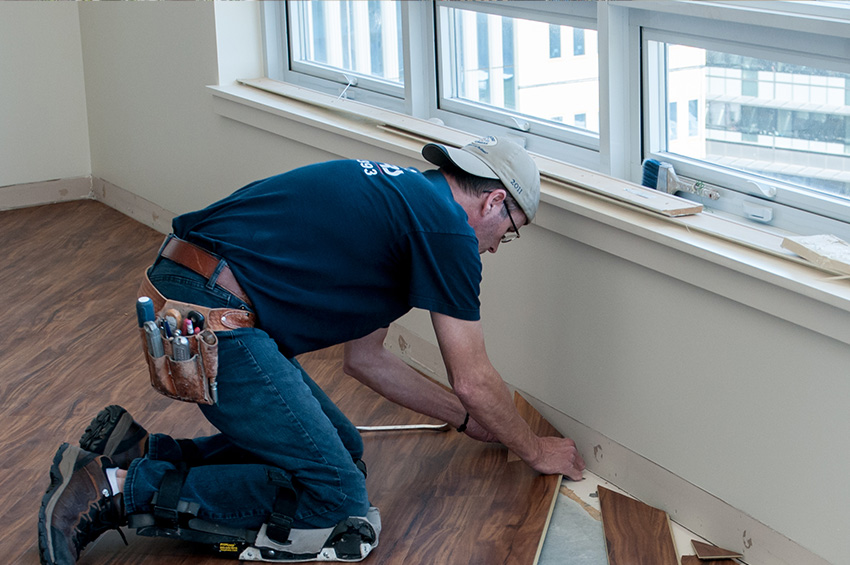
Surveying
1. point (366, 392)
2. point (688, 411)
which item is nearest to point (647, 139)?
point (688, 411)

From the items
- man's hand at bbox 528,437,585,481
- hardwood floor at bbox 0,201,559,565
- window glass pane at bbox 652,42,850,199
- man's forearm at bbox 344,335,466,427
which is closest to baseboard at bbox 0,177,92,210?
hardwood floor at bbox 0,201,559,565

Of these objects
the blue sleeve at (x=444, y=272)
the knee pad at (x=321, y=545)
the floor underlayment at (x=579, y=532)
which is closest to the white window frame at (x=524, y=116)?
the blue sleeve at (x=444, y=272)

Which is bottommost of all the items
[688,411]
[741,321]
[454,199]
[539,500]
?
[539,500]

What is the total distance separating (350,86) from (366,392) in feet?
4.49

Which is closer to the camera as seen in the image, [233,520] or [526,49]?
[233,520]

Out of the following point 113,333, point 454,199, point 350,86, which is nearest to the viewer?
point 454,199

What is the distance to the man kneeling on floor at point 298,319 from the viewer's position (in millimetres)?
2135

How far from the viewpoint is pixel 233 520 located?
2.27m

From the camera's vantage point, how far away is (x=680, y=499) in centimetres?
239

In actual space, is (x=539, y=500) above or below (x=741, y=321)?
below

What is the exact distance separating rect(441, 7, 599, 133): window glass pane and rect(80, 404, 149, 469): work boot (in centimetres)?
156

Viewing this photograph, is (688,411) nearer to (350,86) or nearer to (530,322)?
(530,322)

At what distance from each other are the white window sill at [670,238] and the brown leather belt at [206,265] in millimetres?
880

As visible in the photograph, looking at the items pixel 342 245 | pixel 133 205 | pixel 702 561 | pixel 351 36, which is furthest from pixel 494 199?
pixel 133 205
